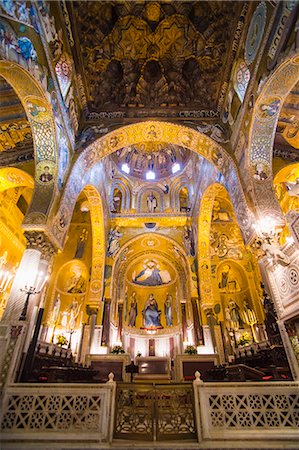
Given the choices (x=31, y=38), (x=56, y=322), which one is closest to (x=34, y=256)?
(x=31, y=38)

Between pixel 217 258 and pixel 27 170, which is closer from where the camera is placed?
pixel 27 170

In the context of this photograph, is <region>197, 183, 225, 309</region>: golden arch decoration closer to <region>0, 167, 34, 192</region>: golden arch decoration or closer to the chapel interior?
the chapel interior

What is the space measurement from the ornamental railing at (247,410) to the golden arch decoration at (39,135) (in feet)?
20.7

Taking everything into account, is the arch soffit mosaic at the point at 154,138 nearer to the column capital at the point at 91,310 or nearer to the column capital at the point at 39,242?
the column capital at the point at 39,242

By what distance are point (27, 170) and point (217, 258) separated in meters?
11.9

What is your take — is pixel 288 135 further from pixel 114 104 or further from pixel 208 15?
pixel 114 104

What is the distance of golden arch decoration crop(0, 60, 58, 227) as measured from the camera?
22.2 ft

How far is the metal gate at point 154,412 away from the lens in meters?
4.59

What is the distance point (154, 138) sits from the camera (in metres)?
11.1

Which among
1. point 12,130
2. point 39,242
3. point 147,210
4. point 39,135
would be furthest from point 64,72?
point 147,210

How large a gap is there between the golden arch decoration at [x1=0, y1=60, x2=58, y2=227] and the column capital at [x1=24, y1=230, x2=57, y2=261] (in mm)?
325

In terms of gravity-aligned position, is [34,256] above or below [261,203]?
below

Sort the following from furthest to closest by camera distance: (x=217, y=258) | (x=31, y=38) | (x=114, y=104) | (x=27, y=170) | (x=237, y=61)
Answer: (x=217, y=258)
(x=114, y=104)
(x=27, y=170)
(x=237, y=61)
(x=31, y=38)

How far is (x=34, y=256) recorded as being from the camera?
7000mm
